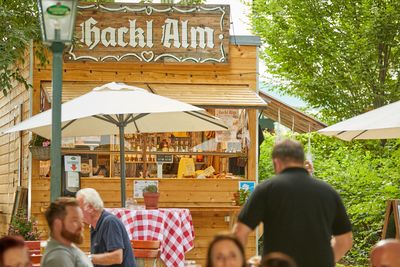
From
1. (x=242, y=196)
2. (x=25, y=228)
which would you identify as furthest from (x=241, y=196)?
(x=25, y=228)

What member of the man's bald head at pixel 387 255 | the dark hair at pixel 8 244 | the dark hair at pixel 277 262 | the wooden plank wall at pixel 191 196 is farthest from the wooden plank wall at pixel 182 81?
the dark hair at pixel 277 262

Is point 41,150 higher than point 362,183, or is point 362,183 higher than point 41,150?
point 41,150

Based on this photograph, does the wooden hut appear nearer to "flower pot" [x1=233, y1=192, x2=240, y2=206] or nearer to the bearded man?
"flower pot" [x1=233, y1=192, x2=240, y2=206]

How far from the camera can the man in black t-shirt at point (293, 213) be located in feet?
23.5

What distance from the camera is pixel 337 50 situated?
26172mm

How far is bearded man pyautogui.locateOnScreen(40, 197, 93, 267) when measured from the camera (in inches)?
284

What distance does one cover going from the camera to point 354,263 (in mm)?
20234

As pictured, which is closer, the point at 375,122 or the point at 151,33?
the point at 375,122

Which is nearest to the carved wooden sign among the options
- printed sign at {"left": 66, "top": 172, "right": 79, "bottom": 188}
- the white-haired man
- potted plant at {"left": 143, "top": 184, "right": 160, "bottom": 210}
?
printed sign at {"left": 66, "top": 172, "right": 79, "bottom": 188}

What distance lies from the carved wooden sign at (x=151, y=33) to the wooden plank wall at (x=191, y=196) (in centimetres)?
209

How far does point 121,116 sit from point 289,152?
7.14 m

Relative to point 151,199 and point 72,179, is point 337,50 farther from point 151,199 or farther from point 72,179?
point 151,199

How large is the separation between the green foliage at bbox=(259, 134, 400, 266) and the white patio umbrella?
374 centimetres

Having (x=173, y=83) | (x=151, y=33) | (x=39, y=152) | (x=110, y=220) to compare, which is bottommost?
(x=110, y=220)
